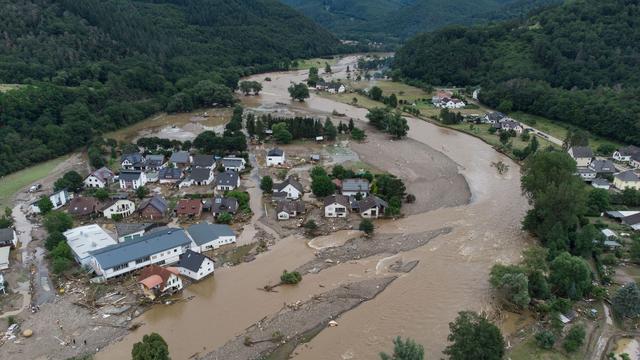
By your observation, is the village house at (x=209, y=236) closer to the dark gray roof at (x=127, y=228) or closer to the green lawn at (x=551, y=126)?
the dark gray roof at (x=127, y=228)

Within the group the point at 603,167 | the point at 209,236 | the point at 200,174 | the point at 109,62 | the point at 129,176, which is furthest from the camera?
the point at 109,62

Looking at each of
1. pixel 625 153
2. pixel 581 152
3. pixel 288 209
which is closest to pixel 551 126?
pixel 625 153

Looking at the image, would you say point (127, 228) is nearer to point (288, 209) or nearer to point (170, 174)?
point (288, 209)

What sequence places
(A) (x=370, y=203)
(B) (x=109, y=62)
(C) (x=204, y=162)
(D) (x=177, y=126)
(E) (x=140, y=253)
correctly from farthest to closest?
(B) (x=109, y=62)
(D) (x=177, y=126)
(C) (x=204, y=162)
(A) (x=370, y=203)
(E) (x=140, y=253)

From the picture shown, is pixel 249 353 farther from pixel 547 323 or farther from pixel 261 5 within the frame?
pixel 261 5

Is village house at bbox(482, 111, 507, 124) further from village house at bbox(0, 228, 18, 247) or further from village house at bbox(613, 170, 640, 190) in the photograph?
village house at bbox(0, 228, 18, 247)

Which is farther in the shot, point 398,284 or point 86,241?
point 86,241

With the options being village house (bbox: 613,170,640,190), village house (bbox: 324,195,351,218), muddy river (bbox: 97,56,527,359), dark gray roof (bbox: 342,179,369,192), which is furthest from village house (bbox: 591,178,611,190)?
village house (bbox: 324,195,351,218)

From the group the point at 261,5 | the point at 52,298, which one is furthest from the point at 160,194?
the point at 261,5
